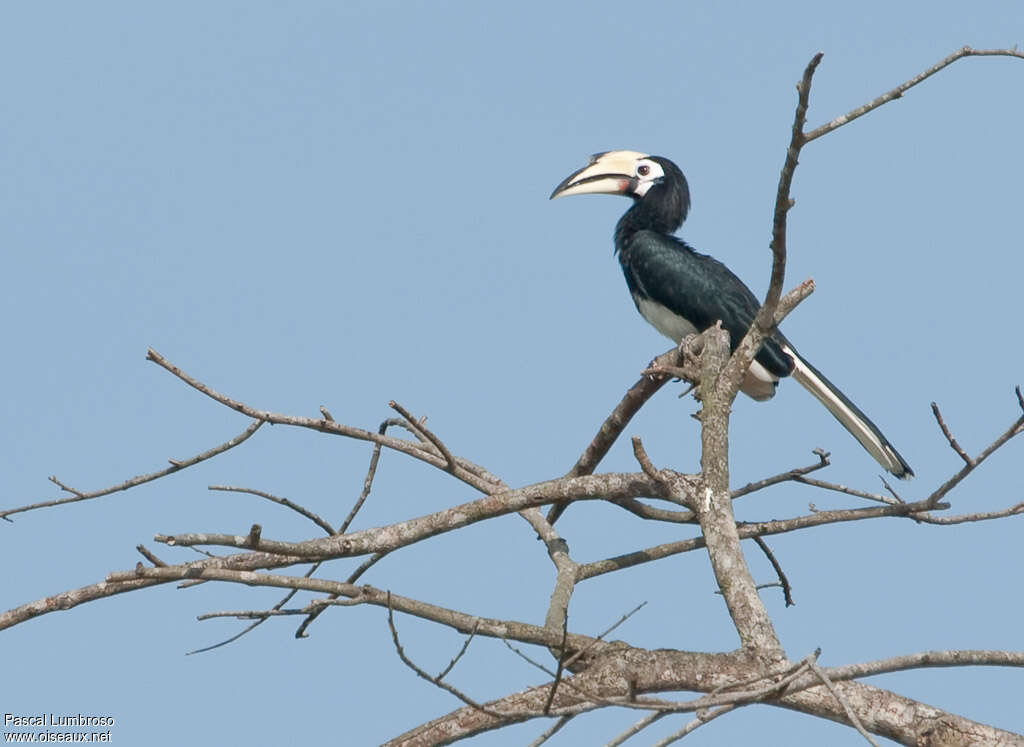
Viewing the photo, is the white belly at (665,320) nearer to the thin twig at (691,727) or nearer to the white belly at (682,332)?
the white belly at (682,332)

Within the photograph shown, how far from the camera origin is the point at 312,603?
173 inches

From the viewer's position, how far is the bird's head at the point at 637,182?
9609 mm

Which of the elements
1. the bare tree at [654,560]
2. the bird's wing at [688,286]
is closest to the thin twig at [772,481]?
the bare tree at [654,560]

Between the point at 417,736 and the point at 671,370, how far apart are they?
1.97 meters

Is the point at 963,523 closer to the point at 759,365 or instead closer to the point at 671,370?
the point at 671,370

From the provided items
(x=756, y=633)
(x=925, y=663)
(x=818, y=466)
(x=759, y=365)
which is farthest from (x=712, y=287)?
(x=925, y=663)

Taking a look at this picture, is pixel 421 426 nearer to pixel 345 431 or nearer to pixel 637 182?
pixel 345 431

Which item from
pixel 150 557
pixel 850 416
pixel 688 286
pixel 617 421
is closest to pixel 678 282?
pixel 688 286

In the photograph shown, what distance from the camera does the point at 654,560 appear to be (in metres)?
5.72

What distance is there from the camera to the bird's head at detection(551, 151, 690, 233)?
9.61 metres

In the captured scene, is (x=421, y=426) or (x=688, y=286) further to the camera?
(x=688, y=286)

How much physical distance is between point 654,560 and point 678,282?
3136 mm

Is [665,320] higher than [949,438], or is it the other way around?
[665,320]

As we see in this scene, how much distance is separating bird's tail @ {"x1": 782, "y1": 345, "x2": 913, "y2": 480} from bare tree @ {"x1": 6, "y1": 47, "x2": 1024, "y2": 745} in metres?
1.76
